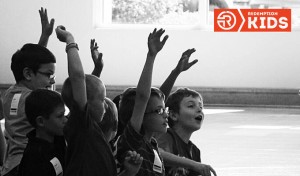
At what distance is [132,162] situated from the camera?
259 centimetres

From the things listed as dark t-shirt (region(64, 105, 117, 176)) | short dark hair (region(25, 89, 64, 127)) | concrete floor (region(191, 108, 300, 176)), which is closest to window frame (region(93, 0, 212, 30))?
concrete floor (region(191, 108, 300, 176))

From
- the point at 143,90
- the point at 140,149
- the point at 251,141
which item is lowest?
the point at 251,141

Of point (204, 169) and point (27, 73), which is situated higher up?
point (27, 73)

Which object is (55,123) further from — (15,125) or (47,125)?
(15,125)

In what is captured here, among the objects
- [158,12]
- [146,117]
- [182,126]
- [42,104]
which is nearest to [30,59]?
[42,104]

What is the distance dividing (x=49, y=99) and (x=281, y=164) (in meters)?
4.03

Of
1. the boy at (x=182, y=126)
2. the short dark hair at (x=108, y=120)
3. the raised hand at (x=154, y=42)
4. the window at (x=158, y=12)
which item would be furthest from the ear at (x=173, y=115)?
the window at (x=158, y=12)

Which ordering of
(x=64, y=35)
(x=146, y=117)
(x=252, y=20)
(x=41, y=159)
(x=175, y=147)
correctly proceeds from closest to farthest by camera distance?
(x=41, y=159)
(x=64, y=35)
(x=146, y=117)
(x=175, y=147)
(x=252, y=20)

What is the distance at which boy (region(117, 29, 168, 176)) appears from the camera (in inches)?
111

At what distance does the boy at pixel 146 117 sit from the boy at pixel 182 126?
1.45ft

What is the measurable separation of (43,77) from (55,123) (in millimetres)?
525

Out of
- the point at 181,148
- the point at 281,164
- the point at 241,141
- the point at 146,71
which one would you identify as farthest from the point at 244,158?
the point at 146,71

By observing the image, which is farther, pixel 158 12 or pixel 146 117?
pixel 158 12

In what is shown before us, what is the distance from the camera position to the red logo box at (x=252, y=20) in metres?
12.7
